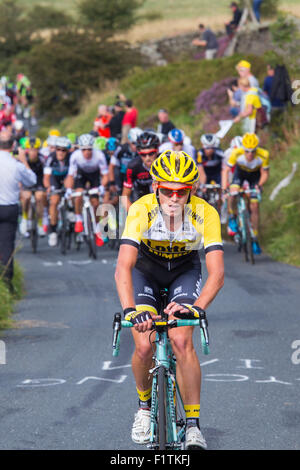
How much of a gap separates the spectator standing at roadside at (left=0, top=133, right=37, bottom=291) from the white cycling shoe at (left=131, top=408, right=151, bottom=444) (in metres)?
6.86

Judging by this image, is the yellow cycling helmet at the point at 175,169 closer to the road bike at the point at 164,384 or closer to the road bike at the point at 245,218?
the road bike at the point at 164,384

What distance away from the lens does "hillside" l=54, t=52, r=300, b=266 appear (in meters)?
19.5

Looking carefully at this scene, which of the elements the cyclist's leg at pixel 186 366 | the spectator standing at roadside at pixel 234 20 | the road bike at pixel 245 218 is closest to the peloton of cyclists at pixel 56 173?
the road bike at pixel 245 218

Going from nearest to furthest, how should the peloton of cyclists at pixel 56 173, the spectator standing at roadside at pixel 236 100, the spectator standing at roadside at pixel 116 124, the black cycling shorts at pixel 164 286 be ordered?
the black cycling shorts at pixel 164 286 → the peloton of cyclists at pixel 56 173 → the spectator standing at roadside at pixel 236 100 → the spectator standing at roadside at pixel 116 124

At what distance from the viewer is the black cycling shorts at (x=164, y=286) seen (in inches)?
250

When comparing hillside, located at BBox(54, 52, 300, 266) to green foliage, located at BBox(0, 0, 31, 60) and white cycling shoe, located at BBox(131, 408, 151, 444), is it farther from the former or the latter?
green foliage, located at BBox(0, 0, 31, 60)

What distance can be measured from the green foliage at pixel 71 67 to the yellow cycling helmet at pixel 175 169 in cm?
4547

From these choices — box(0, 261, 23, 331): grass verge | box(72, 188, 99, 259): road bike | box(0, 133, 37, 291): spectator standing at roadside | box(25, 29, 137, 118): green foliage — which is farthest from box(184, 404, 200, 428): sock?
box(25, 29, 137, 118): green foliage

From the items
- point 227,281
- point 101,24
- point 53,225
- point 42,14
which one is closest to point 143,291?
point 227,281

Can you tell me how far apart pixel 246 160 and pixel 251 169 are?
26 cm

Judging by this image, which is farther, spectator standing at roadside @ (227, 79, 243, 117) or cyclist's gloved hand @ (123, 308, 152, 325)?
spectator standing at roadside @ (227, 79, 243, 117)

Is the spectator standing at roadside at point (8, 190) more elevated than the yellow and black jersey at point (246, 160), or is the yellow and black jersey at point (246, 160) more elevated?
the yellow and black jersey at point (246, 160)

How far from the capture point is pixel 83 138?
1792 cm
